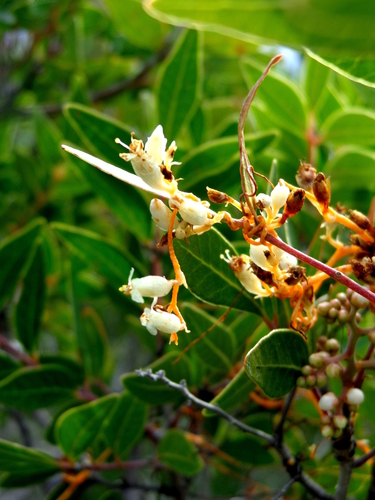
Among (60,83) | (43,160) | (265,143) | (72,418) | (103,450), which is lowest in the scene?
(103,450)

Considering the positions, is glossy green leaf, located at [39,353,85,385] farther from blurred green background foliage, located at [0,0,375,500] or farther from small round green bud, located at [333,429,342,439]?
small round green bud, located at [333,429,342,439]

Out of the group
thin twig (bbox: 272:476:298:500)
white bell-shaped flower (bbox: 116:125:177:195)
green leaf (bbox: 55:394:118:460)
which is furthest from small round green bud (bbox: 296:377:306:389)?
green leaf (bbox: 55:394:118:460)

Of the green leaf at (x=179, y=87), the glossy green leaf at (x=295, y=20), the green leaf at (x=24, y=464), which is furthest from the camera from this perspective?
the green leaf at (x=179, y=87)

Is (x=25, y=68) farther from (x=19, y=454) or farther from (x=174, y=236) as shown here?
(x=174, y=236)

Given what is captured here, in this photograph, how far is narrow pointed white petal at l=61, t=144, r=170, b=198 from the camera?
0.38 m

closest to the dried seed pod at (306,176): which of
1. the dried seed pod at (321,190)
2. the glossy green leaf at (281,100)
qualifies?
the dried seed pod at (321,190)

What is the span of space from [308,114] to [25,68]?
0.99 meters

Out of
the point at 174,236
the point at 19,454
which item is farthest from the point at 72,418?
the point at 174,236

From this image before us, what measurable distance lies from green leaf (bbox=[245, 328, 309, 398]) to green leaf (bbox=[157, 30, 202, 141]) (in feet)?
1.61

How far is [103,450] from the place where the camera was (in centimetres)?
90

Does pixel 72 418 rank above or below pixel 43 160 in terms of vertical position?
below

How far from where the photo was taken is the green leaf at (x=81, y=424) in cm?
77

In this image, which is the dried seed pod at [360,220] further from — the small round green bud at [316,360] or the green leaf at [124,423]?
the green leaf at [124,423]

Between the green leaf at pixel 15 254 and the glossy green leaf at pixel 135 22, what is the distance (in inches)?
20.7
